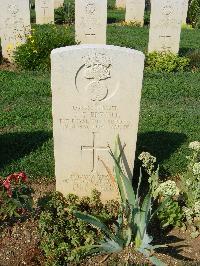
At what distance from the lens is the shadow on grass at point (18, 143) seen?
5406 millimetres

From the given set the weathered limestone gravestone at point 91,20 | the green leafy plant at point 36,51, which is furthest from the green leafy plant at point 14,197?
the weathered limestone gravestone at point 91,20

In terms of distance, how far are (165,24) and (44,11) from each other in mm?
7380

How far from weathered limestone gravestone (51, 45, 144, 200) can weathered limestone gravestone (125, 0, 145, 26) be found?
13421 millimetres

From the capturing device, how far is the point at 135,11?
16578 millimetres

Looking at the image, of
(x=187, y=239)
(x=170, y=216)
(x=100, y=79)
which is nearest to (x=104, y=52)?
(x=100, y=79)

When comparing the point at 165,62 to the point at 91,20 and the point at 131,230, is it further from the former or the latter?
the point at 131,230

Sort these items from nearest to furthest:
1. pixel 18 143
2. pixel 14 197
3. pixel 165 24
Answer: pixel 14 197 < pixel 18 143 < pixel 165 24

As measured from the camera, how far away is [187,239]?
415 centimetres

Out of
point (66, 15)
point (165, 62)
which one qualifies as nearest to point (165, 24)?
point (165, 62)

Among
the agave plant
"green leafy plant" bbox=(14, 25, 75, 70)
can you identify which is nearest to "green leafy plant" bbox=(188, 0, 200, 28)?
"green leafy plant" bbox=(14, 25, 75, 70)

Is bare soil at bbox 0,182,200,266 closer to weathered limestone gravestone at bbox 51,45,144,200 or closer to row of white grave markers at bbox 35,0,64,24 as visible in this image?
weathered limestone gravestone at bbox 51,45,144,200

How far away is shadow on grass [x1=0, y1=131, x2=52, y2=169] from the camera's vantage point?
541cm

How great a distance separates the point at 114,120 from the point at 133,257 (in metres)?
1.38

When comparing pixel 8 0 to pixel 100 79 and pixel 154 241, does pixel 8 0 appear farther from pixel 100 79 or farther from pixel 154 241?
pixel 154 241
